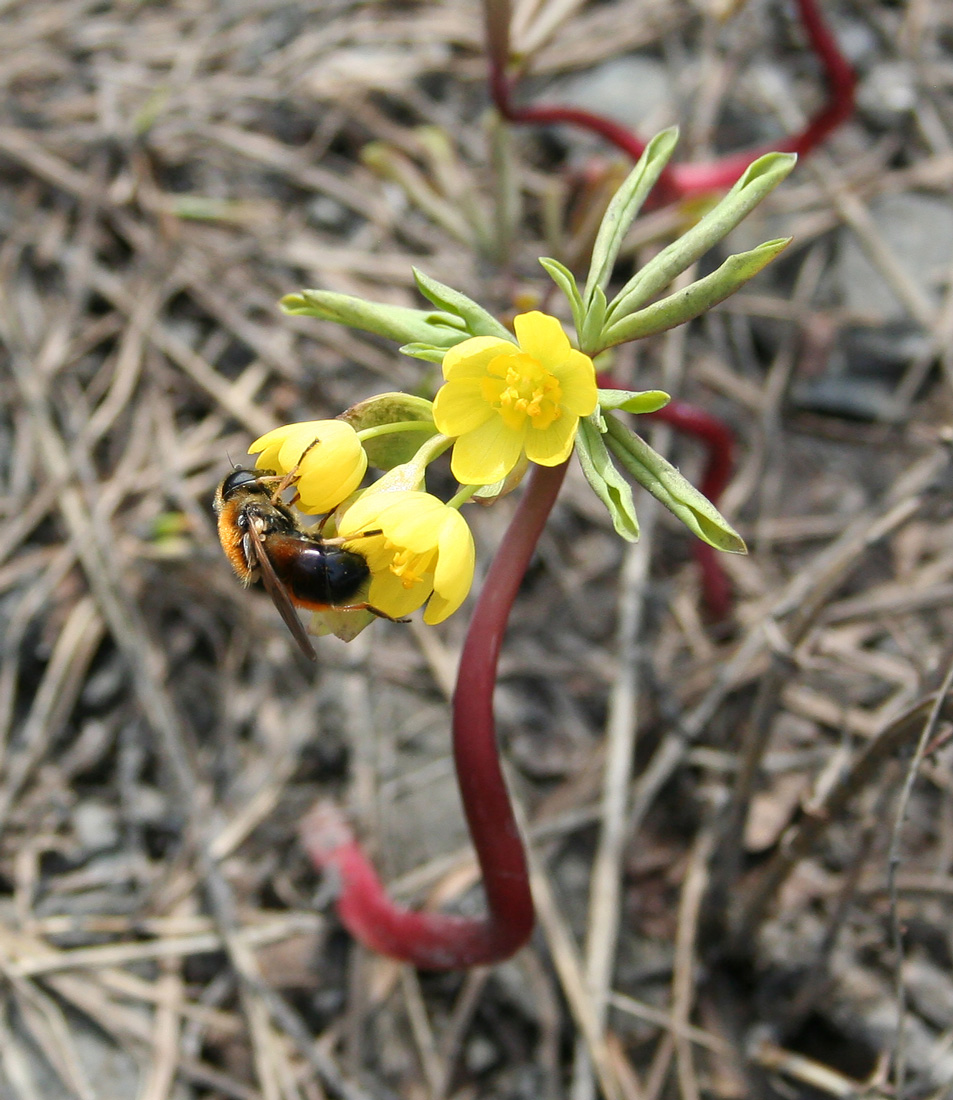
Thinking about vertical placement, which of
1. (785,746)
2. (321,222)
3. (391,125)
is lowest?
(785,746)

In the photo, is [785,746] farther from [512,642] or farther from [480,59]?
[480,59]

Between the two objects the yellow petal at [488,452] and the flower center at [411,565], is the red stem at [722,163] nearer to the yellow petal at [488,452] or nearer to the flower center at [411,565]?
the yellow petal at [488,452]

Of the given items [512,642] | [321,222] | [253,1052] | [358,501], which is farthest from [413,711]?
[321,222]

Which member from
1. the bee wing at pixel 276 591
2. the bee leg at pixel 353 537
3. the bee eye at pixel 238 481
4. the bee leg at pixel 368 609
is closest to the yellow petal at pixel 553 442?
the bee leg at pixel 353 537

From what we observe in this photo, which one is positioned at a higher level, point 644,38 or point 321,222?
point 644,38

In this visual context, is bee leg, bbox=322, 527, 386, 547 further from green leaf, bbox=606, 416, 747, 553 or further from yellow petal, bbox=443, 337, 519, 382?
green leaf, bbox=606, 416, 747, 553

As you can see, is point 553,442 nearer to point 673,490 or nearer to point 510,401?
point 510,401

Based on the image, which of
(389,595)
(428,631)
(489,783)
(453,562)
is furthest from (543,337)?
(428,631)
